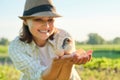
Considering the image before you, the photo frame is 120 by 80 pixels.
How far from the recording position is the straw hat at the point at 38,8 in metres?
3.22

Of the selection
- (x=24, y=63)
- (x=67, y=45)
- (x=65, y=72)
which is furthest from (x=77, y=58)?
(x=24, y=63)

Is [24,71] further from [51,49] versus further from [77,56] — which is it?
[77,56]

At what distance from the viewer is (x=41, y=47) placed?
11.3ft

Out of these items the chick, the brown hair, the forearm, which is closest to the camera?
the forearm

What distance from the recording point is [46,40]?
343cm

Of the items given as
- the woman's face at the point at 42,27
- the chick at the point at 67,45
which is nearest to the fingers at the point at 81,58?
the chick at the point at 67,45

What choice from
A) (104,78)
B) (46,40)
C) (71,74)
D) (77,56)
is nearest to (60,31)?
(46,40)

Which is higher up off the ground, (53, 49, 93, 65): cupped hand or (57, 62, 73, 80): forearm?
(53, 49, 93, 65): cupped hand

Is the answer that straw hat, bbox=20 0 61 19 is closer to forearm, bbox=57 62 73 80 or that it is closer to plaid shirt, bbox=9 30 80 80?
plaid shirt, bbox=9 30 80 80

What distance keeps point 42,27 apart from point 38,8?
0.69 ft

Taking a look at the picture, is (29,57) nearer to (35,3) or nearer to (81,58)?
(35,3)

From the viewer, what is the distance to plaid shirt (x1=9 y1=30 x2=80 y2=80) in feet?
10.7

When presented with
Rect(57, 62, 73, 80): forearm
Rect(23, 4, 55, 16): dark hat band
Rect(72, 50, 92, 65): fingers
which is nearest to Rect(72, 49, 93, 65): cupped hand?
Rect(72, 50, 92, 65): fingers

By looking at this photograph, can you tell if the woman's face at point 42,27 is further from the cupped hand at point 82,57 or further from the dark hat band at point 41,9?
the cupped hand at point 82,57
